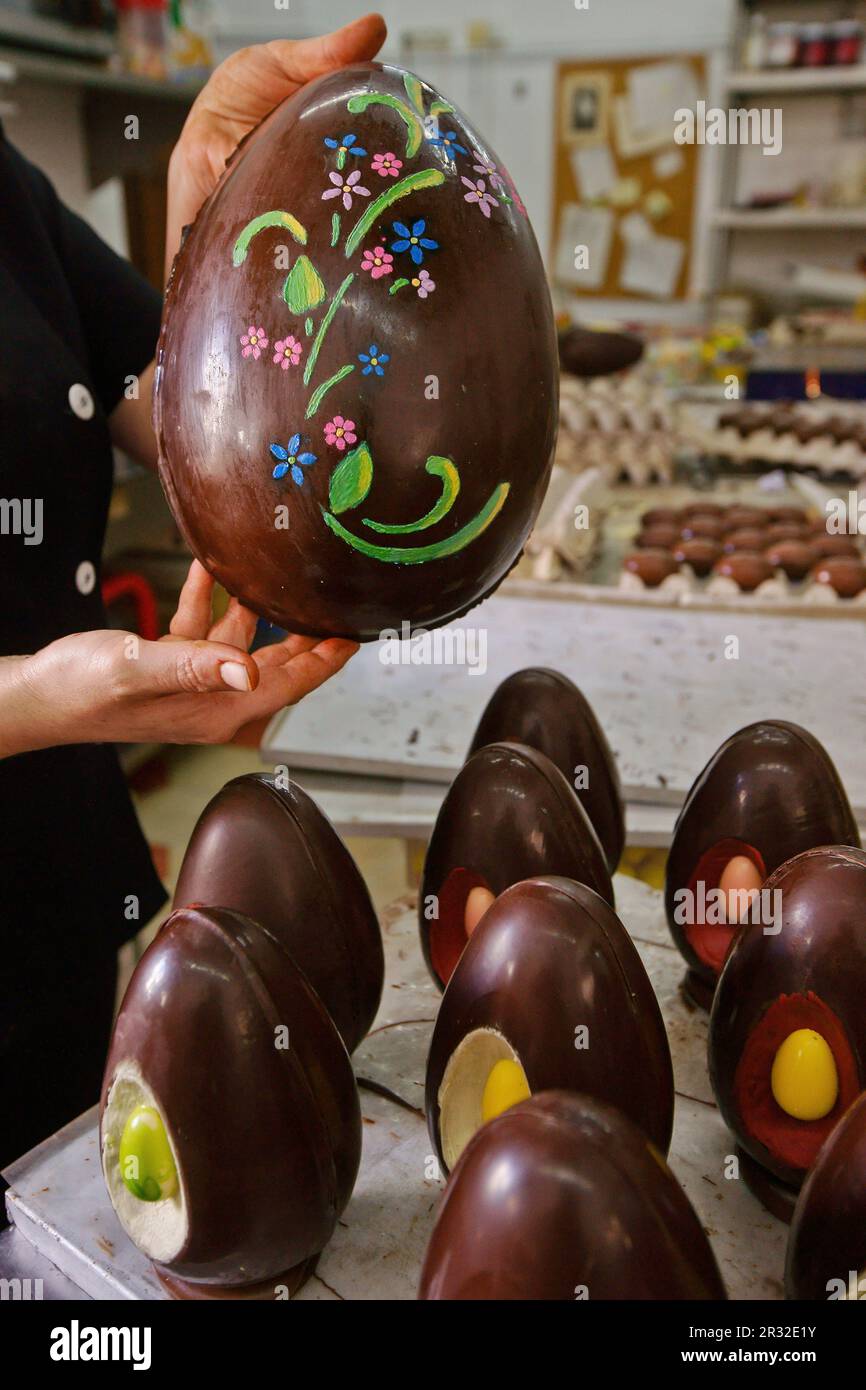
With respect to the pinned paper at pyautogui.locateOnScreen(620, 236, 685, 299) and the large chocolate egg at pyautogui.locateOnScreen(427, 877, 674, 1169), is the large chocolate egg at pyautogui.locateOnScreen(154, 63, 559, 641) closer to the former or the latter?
the large chocolate egg at pyautogui.locateOnScreen(427, 877, 674, 1169)

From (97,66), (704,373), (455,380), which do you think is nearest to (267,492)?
(455,380)

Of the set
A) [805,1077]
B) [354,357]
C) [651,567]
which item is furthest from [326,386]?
[651,567]

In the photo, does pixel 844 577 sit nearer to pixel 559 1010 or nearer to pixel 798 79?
pixel 559 1010

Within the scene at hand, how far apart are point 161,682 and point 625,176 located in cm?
568

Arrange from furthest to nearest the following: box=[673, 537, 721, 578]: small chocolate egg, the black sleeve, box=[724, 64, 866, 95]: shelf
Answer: box=[724, 64, 866, 95]: shelf, box=[673, 537, 721, 578]: small chocolate egg, the black sleeve

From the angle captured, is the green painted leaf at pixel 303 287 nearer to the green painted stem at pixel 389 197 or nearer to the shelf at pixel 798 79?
the green painted stem at pixel 389 197

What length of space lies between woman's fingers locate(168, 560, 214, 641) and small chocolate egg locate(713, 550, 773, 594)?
1532 mm

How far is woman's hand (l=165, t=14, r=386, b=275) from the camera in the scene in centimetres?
84

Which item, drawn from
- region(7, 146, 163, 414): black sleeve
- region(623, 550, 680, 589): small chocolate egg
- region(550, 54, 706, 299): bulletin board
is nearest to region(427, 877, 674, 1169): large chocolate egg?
region(7, 146, 163, 414): black sleeve

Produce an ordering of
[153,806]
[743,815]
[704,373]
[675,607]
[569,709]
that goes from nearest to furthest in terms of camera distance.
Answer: [743,815] < [569,709] < [675,607] < [153,806] < [704,373]

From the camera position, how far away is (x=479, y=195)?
788 mm

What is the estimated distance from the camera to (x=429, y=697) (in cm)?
171
